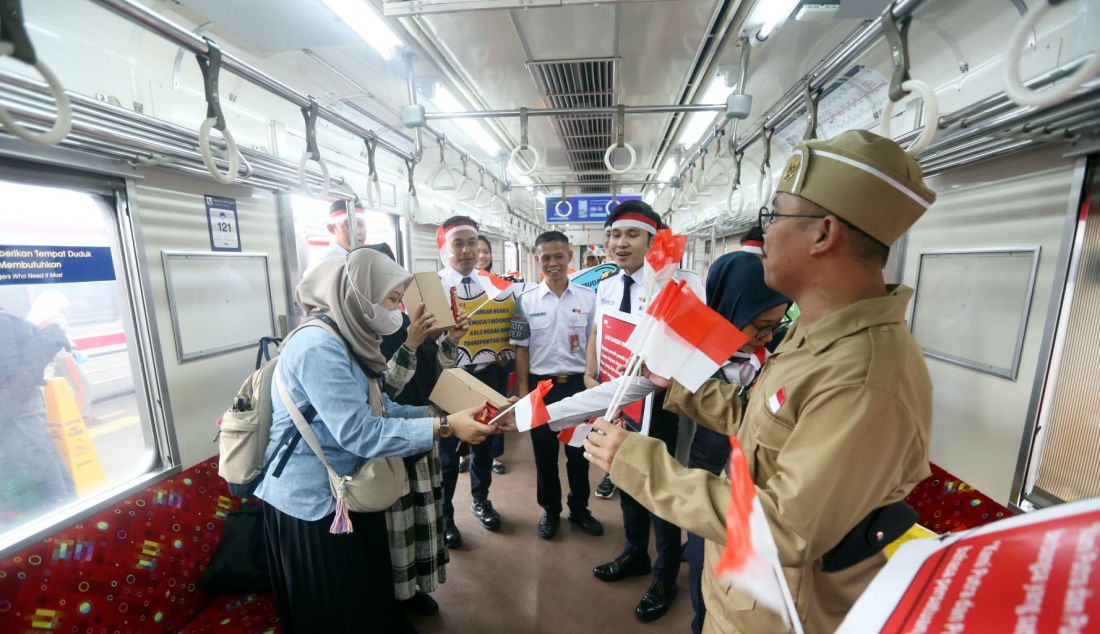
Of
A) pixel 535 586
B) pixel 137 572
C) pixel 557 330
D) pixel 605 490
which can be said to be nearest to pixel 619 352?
pixel 557 330

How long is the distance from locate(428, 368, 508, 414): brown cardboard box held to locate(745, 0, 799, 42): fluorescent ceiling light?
2.46m

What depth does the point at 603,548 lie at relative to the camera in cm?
307

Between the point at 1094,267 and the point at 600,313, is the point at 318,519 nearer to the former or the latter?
the point at 600,313

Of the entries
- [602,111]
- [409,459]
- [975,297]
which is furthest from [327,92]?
[975,297]

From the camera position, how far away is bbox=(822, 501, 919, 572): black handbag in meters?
0.98

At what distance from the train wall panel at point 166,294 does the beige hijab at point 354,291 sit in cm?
141

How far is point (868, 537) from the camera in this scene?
3.22 feet

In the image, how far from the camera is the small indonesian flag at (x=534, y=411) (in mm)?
1431

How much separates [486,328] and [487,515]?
1602 mm

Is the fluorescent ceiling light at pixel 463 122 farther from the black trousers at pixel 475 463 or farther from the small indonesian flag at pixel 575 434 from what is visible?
the small indonesian flag at pixel 575 434

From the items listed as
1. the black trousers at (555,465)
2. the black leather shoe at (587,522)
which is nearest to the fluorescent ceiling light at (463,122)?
the black trousers at (555,465)

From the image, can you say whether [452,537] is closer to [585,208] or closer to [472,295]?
[472,295]

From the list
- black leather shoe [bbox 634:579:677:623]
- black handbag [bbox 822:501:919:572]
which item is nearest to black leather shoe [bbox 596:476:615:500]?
black leather shoe [bbox 634:579:677:623]

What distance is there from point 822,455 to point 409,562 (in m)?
2.11
